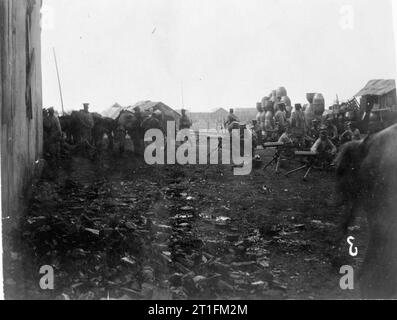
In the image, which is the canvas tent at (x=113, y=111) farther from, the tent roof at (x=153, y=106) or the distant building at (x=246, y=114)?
the distant building at (x=246, y=114)

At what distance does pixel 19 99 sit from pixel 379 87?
3317 mm

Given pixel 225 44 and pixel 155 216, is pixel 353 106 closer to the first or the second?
pixel 225 44

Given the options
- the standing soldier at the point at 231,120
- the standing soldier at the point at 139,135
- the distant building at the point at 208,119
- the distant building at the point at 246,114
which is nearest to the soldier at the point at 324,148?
the distant building at the point at 246,114

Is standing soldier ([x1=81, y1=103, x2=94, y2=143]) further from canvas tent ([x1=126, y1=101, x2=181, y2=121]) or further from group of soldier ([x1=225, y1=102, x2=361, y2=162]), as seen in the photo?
group of soldier ([x1=225, y1=102, x2=361, y2=162])

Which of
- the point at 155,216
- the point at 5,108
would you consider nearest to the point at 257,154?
the point at 155,216

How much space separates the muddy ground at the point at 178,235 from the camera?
3.19 metres

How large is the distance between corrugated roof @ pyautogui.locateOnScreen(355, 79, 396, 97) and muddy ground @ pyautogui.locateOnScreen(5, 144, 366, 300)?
86cm

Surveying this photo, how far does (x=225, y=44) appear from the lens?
3531 mm

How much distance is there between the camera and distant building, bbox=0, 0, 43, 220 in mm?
3189

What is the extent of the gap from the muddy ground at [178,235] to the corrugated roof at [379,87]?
2.81 feet

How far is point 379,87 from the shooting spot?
3.43 metres

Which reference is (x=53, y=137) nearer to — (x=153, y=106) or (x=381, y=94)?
(x=153, y=106)

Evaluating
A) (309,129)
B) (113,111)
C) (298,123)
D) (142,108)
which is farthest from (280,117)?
(113,111)

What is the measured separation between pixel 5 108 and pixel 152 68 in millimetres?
1333
